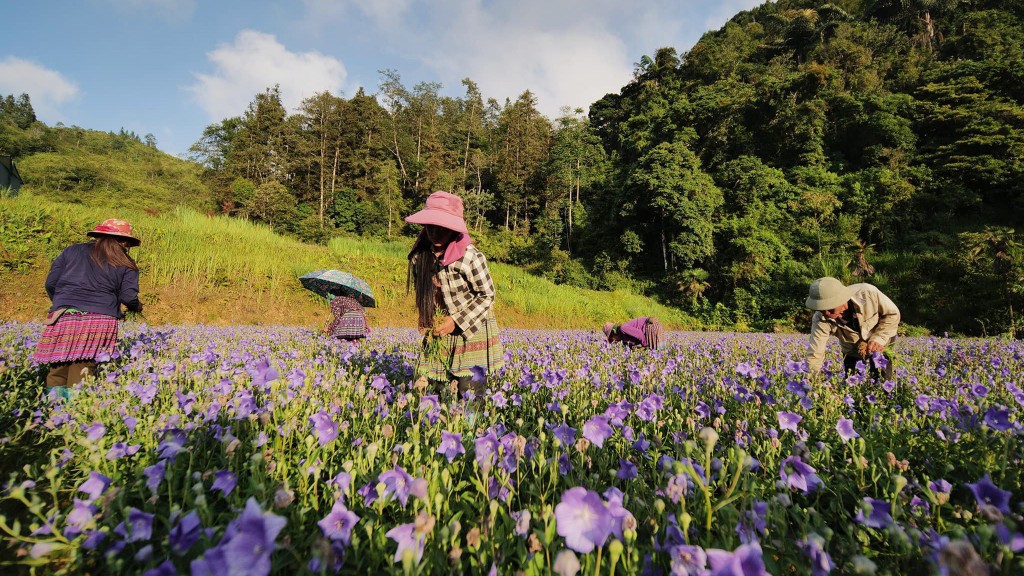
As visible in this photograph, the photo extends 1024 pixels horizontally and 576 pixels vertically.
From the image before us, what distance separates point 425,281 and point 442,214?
57 cm

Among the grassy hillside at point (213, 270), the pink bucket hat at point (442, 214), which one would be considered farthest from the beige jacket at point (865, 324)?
the grassy hillside at point (213, 270)

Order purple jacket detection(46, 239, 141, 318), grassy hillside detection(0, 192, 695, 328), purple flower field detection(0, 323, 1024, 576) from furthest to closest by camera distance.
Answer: grassy hillside detection(0, 192, 695, 328) < purple jacket detection(46, 239, 141, 318) < purple flower field detection(0, 323, 1024, 576)

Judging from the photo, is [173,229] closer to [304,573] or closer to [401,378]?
[401,378]

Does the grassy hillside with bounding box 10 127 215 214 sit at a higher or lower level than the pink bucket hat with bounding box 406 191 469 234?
higher

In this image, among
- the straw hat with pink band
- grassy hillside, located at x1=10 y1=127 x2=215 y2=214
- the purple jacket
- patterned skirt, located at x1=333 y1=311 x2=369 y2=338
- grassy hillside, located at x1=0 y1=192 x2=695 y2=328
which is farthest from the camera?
grassy hillside, located at x1=10 y1=127 x2=215 y2=214

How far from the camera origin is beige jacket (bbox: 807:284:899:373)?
4.10 metres

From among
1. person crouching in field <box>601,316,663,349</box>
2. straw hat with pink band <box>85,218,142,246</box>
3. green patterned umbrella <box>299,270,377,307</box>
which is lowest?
person crouching in field <box>601,316,663,349</box>

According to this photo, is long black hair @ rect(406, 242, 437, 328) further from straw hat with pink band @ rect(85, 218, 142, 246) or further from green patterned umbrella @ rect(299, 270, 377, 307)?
green patterned umbrella @ rect(299, 270, 377, 307)

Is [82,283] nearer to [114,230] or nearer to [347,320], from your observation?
[114,230]

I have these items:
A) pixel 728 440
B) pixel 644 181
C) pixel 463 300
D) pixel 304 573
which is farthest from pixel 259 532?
pixel 644 181

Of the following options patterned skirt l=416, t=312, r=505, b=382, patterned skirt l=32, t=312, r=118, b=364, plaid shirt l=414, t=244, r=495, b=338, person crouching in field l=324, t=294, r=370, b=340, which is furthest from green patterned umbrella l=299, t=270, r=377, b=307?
plaid shirt l=414, t=244, r=495, b=338

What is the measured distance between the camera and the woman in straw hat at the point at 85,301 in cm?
344

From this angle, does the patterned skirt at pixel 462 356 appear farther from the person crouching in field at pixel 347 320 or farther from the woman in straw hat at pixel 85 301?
the person crouching in field at pixel 347 320

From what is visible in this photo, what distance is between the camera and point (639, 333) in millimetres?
6668
